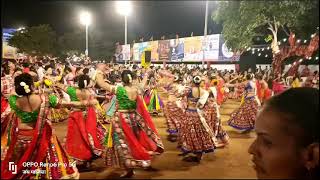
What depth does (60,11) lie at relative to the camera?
13.2 feet

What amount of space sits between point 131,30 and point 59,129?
297 centimetres

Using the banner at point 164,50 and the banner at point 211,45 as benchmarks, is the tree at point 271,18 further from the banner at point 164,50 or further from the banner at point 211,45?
the banner at point 164,50

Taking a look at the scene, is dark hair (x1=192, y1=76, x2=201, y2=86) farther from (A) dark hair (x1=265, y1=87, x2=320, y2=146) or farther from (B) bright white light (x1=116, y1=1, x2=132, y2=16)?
(A) dark hair (x1=265, y1=87, x2=320, y2=146)

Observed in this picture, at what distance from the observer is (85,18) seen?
408 cm

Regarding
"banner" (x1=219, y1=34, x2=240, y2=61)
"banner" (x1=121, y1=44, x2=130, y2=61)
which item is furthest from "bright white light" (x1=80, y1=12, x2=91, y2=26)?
"banner" (x1=219, y1=34, x2=240, y2=61)

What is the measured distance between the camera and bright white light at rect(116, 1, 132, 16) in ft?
13.5

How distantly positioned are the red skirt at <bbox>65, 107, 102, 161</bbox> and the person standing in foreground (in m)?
3.97

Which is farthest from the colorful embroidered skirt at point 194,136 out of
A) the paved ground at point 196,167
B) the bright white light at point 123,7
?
the bright white light at point 123,7

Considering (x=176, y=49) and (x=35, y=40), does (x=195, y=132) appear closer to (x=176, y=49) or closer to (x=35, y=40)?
(x=176, y=49)

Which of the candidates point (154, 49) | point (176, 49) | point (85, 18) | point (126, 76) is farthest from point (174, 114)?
point (85, 18)

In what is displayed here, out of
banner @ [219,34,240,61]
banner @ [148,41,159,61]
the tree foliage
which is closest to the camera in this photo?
the tree foliage

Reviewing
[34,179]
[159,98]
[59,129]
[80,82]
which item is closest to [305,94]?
[34,179]

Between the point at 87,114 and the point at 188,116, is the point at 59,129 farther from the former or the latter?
the point at 188,116

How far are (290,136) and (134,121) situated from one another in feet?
12.2
